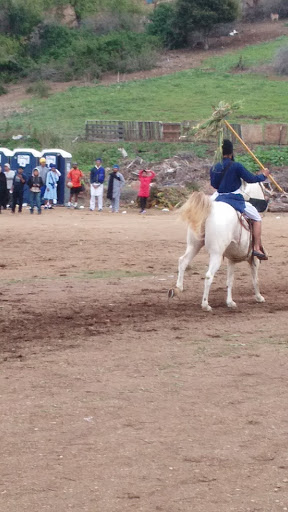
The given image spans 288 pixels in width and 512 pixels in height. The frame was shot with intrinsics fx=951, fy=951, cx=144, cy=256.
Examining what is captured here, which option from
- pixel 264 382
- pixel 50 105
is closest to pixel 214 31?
pixel 50 105

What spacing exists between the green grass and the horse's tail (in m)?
31.9

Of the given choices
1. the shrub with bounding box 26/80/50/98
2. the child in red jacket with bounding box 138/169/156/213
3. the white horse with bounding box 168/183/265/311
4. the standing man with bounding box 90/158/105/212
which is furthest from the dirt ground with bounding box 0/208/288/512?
the shrub with bounding box 26/80/50/98

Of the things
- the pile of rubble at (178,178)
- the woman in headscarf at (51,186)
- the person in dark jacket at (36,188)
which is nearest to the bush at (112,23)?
the pile of rubble at (178,178)

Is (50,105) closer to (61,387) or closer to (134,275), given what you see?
(134,275)

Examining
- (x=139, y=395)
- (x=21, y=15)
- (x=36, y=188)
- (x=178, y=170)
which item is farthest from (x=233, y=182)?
(x=21, y=15)

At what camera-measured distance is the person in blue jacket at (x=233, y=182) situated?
1358cm

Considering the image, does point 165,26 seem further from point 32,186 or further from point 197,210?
point 197,210

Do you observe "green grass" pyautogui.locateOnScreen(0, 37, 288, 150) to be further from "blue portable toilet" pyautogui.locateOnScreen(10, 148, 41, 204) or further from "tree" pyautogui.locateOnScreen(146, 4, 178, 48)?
"blue portable toilet" pyautogui.locateOnScreen(10, 148, 41, 204)

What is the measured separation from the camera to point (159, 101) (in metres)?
56.0

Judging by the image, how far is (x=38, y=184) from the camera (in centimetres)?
2934

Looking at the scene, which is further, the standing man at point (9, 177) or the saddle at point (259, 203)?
the standing man at point (9, 177)

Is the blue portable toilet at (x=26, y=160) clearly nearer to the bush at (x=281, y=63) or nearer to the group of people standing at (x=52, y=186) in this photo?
the group of people standing at (x=52, y=186)

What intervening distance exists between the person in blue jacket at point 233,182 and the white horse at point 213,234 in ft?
0.49

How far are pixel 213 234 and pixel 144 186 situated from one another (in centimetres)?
1758
